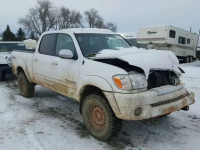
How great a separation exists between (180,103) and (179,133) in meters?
0.63

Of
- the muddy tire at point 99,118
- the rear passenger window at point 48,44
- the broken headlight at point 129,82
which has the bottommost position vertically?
the muddy tire at point 99,118

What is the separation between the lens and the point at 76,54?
5227mm

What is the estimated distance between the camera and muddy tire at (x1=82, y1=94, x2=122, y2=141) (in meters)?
4.35

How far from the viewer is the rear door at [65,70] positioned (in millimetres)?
5176

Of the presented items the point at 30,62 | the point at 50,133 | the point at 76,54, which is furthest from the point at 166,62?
the point at 30,62

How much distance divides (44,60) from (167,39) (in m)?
16.7

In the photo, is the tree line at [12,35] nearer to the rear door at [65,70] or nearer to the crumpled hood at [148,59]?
the rear door at [65,70]

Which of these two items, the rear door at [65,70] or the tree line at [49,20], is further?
the tree line at [49,20]

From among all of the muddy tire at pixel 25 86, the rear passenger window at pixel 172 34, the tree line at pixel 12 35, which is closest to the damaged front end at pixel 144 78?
the muddy tire at pixel 25 86

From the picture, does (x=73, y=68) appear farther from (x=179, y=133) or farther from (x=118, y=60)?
(x=179, y=133)

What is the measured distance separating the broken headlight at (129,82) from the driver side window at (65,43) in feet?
4.64

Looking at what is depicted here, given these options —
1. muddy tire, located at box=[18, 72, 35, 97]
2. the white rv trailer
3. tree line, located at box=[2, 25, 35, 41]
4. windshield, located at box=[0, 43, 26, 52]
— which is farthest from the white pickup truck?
tree line, located at box=[2, 25, 35, 41]

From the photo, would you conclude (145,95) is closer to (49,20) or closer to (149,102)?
(149,102)

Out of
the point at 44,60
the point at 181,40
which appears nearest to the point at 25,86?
the point at 44,60
